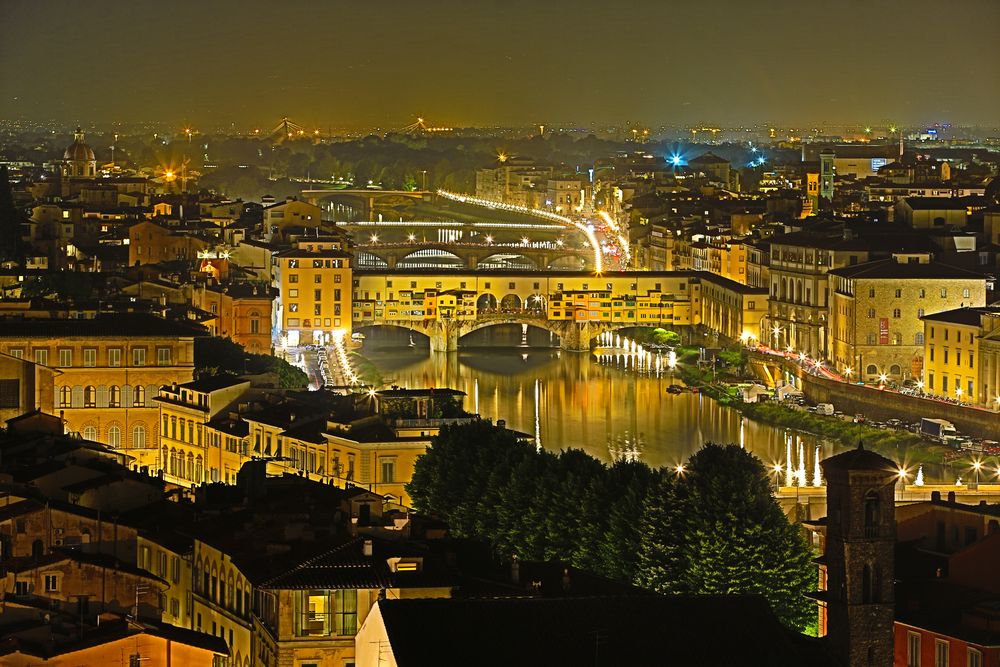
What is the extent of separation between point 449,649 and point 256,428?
25.8ft

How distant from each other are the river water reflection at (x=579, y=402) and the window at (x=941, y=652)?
7.27 m

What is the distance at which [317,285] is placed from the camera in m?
29.6

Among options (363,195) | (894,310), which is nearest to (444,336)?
(894,310)

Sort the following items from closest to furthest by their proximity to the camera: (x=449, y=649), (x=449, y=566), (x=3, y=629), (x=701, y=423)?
(x=449, y=649) → (x=3, y=629) → (x=449, y=566) → (x=701, y=423)

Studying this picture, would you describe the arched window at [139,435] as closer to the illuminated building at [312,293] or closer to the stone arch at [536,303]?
the illuminated building at [312,293]

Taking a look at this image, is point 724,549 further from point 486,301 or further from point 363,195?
point 363,195

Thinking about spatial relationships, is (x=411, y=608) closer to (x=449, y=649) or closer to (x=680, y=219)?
(x=449, y=649)

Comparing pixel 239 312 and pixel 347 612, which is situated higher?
pixel 239 312

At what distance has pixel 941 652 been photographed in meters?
9.70

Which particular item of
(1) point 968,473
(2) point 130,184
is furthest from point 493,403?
(2) point 130,184

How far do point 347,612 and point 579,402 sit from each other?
1476cm

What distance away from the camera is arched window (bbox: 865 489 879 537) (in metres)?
9.17

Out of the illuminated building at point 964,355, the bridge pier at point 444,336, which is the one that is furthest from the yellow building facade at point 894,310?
the bridge pier at point 444,336

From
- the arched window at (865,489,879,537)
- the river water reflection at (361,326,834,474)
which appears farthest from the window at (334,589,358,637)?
the river water reflection at (361,326,834,474)
